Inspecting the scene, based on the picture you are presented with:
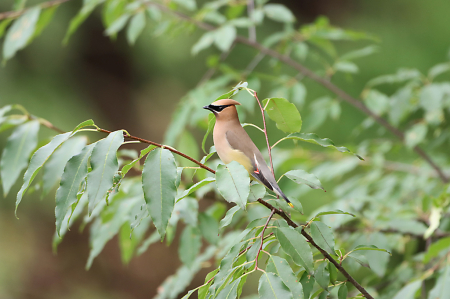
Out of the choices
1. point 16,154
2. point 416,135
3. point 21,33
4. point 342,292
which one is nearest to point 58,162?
point 16,154

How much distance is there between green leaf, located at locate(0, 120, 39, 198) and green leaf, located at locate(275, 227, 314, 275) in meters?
0.53

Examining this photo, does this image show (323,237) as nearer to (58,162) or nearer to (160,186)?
(160,186)

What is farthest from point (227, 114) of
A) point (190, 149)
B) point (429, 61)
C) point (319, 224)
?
point (429, 61)

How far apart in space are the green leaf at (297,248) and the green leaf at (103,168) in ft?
0.71

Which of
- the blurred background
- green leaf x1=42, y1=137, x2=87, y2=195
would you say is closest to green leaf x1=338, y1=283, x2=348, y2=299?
green leaf x1=42, y1=137, x2=87, y2=195

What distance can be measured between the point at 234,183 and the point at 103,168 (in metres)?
0.15

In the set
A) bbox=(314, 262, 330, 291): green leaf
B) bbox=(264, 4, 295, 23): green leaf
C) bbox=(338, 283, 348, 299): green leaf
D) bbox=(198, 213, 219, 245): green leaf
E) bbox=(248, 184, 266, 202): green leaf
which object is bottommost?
bbox=(198, 213, 219, 245): green leaf

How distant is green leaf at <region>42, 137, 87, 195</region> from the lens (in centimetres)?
65

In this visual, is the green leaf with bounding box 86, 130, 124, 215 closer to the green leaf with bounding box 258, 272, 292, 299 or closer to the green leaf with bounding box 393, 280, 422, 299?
the green leaf with bounding box 258, 272, 292, 299

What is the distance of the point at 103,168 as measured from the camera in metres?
0.45

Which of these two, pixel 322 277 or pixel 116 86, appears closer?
pixel 322 277

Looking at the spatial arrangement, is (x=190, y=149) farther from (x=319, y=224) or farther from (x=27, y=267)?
(x=27, y=267)

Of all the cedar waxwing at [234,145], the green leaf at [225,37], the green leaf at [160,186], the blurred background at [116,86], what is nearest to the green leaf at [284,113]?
the cedar waxwing at [234,145]

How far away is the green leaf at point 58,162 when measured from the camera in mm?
649
